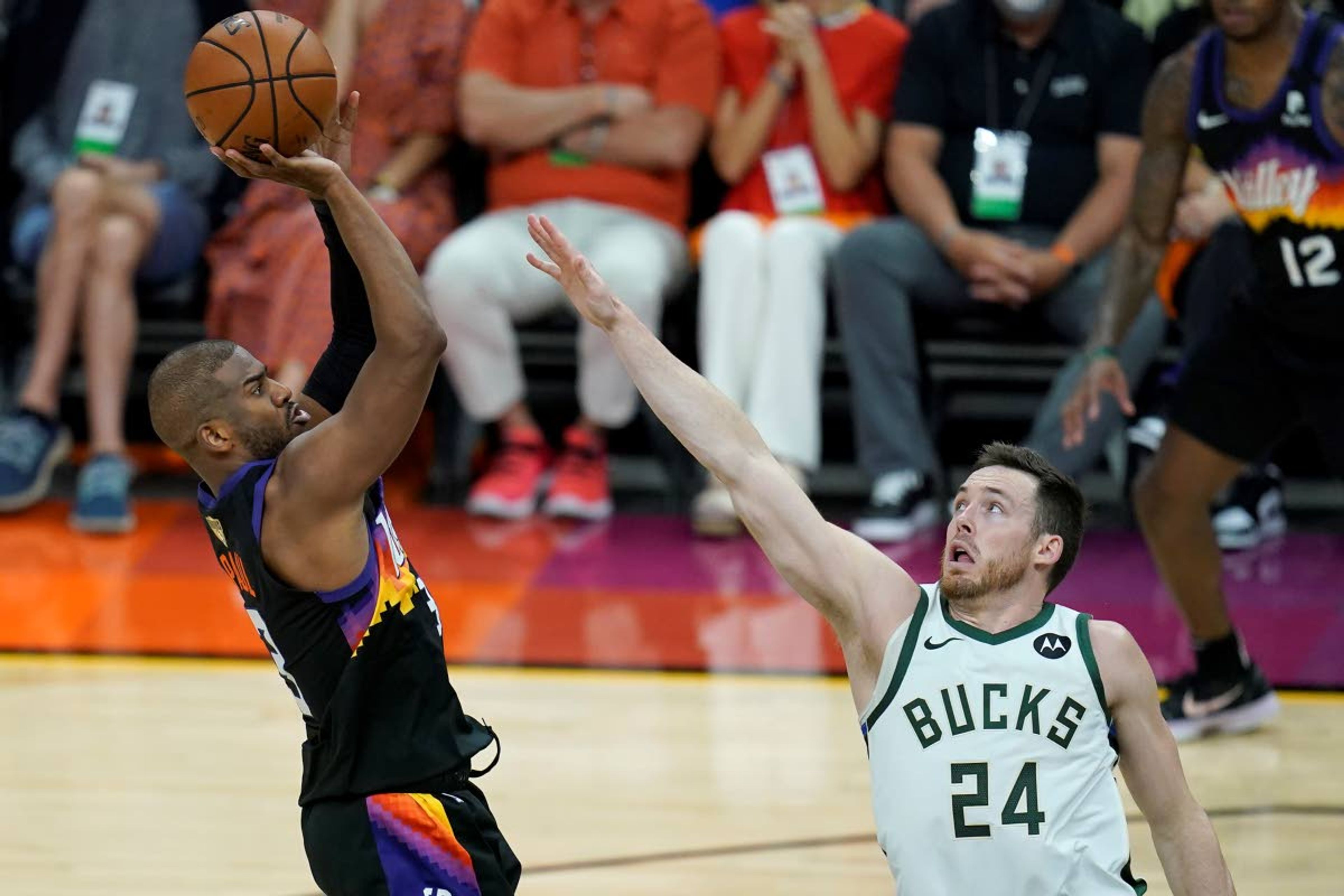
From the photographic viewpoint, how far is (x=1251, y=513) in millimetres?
6898

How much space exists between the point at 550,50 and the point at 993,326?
1912mm

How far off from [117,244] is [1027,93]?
3.29m

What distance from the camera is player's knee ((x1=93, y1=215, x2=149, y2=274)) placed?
720 centimetres

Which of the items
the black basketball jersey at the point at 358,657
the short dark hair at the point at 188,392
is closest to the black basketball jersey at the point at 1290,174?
the black basketball jersey at the point at 358,657

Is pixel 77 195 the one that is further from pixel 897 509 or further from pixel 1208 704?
pixel 1208 704

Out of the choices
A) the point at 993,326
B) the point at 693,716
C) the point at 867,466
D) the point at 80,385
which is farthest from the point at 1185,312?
the point at 80,385

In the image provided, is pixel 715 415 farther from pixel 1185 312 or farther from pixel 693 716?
pixel 1185 312

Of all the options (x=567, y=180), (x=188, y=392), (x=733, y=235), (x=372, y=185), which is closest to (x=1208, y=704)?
(x=733, y=235)

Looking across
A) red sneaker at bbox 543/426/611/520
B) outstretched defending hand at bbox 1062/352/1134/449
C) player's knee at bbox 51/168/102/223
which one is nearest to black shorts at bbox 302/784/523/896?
outstretched defending hand at bbox 1062/352/1134/449

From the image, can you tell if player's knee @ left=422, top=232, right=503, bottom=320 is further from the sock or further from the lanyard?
the sock

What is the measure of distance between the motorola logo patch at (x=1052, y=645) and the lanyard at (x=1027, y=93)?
14.2 ft

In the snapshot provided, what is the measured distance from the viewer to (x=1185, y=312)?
6.55 m

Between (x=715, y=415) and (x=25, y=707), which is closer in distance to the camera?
(x=715, y=415)

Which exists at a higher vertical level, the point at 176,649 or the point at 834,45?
the point at 834,45
